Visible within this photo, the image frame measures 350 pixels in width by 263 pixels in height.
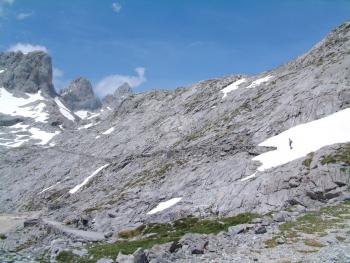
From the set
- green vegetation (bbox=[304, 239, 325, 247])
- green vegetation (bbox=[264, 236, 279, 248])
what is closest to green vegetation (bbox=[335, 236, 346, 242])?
green vegetation (bbox=[304, 239, 325, 247])

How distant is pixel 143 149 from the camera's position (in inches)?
4218

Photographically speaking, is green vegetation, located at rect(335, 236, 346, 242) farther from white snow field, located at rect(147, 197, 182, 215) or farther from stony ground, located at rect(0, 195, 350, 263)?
white snow field, located at rect(147, 197, 182, 215)

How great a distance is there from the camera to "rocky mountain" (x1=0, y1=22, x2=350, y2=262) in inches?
1182

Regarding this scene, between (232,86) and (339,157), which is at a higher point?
(232,86)

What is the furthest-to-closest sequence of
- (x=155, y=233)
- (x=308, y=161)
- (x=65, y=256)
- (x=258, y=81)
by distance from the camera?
(x=258, y=81) < (x=308, y=161) < (x=155, y=233) < (x=65, y=256)

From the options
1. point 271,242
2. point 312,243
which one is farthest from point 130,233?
point 312,243

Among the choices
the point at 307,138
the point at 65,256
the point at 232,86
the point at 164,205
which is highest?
the point at 232,86

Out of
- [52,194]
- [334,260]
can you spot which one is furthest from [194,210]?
[52,194]

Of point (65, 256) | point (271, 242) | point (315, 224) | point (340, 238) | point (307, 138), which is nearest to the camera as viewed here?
point (340, 238)

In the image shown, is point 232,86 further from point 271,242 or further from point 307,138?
point 271,242

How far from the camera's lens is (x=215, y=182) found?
57094mm

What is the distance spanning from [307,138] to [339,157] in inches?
447

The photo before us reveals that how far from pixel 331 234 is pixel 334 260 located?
20.1 ft

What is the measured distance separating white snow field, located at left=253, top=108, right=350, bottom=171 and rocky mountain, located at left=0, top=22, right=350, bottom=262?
23 centimetres
